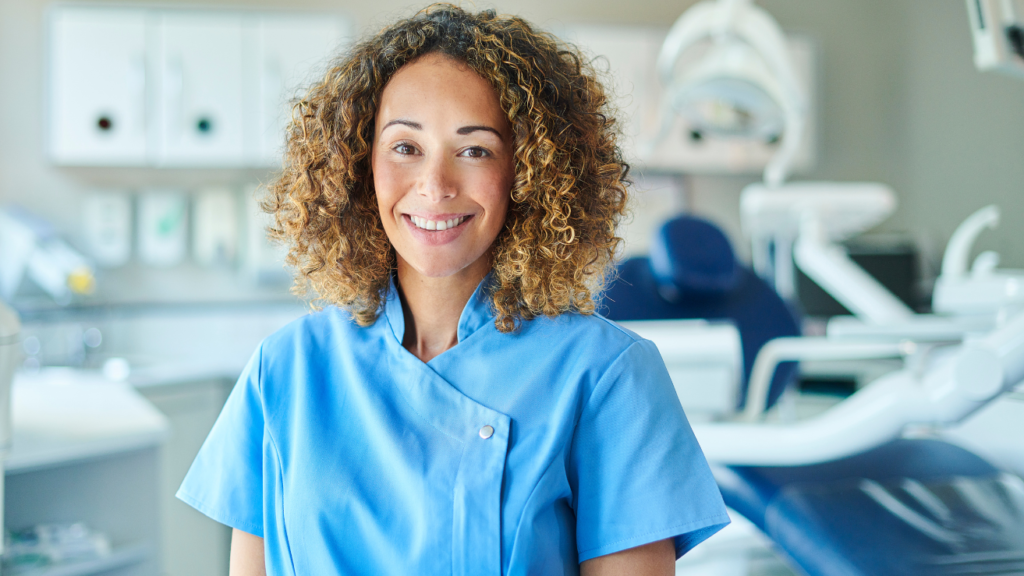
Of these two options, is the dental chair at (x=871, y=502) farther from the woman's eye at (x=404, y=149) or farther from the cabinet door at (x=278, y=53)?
the cabinet door at (x=278, y=53)

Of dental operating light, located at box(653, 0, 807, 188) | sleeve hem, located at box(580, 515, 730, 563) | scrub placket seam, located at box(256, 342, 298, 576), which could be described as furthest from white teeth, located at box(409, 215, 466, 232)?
dental operating light, located at box(653, 0, 807, 188)

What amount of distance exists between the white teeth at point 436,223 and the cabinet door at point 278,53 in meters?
2.32

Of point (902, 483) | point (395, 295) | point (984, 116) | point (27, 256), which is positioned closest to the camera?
point (395, 295)

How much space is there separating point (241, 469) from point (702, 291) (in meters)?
1.66

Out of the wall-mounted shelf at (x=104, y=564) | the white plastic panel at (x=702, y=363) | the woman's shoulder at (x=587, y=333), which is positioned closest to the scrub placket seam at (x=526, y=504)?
the woman's shoulder at (x=587, y=333)

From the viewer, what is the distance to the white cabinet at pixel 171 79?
284 cm

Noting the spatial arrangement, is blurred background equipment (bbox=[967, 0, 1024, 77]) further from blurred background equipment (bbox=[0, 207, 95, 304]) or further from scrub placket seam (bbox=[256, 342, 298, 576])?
blurred background equipment (bbox=[0, 207, 95, 304])

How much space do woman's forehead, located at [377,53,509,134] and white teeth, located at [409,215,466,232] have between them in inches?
3.8

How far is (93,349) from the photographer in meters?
2.84

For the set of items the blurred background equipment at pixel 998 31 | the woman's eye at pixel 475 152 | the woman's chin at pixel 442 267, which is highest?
the blurred background equipment at pixel 998 31

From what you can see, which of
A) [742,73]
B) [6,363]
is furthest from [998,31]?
[6,363]

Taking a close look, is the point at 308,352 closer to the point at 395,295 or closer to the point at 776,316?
the point at 395,295

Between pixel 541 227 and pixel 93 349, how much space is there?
8.44 feet

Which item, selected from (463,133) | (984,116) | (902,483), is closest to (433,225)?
(463,133)
